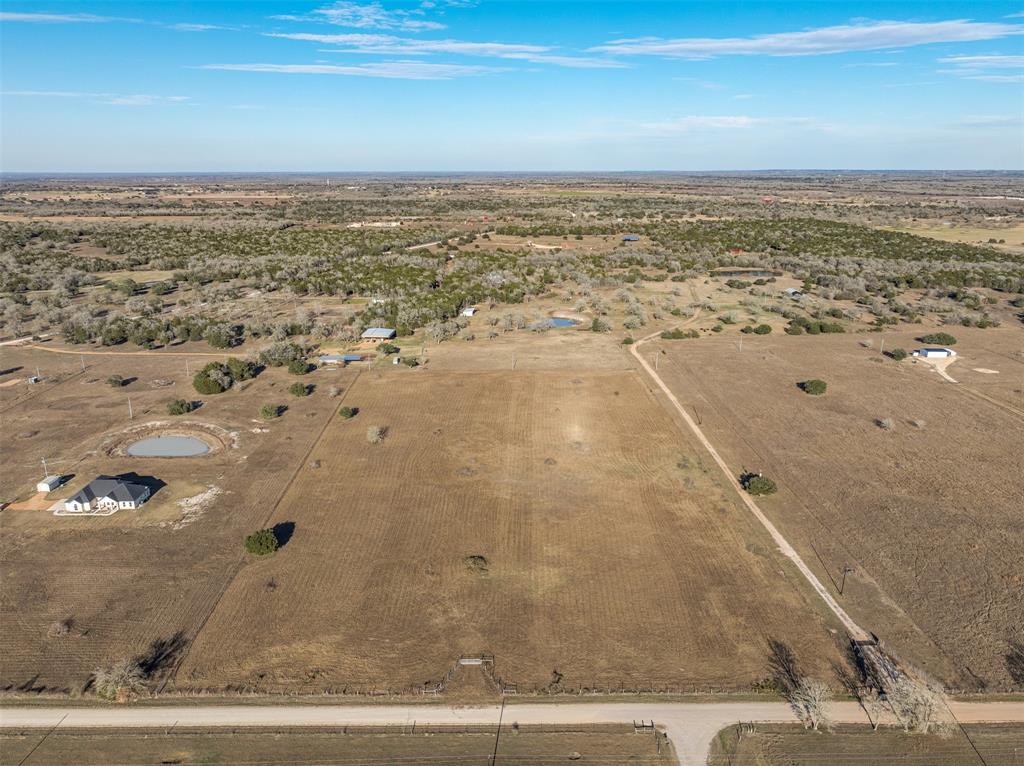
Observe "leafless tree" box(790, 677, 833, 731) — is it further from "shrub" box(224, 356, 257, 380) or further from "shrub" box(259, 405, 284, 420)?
"shrub" box(224, 356, 257, 380)

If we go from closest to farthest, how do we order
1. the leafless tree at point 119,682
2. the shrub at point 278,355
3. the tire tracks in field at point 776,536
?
the leafless tree at point 119,682 → the tire tracks in field at point 776,536 → the shrub at point 278,355

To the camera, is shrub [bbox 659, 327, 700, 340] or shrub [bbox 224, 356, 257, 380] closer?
shrub [bbox 224, 356, 257, 380]

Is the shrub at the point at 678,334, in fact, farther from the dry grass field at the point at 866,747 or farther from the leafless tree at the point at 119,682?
the leafless tree at the point at 119,682

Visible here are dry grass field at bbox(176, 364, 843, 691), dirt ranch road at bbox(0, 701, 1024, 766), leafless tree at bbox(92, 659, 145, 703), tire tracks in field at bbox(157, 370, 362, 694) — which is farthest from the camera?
dry grass field at bbox(176, 364, 843, 691)

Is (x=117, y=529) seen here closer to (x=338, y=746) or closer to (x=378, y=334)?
(x=338, y=746)

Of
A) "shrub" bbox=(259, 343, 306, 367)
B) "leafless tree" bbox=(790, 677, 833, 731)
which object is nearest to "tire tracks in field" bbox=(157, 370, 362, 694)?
"shrub" bbox=(259, 343, 306, 367)

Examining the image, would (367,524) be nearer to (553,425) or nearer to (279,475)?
(279,475)

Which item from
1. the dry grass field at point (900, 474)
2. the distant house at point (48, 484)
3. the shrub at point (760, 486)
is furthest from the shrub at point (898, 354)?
the distant house at point (48, 484)
